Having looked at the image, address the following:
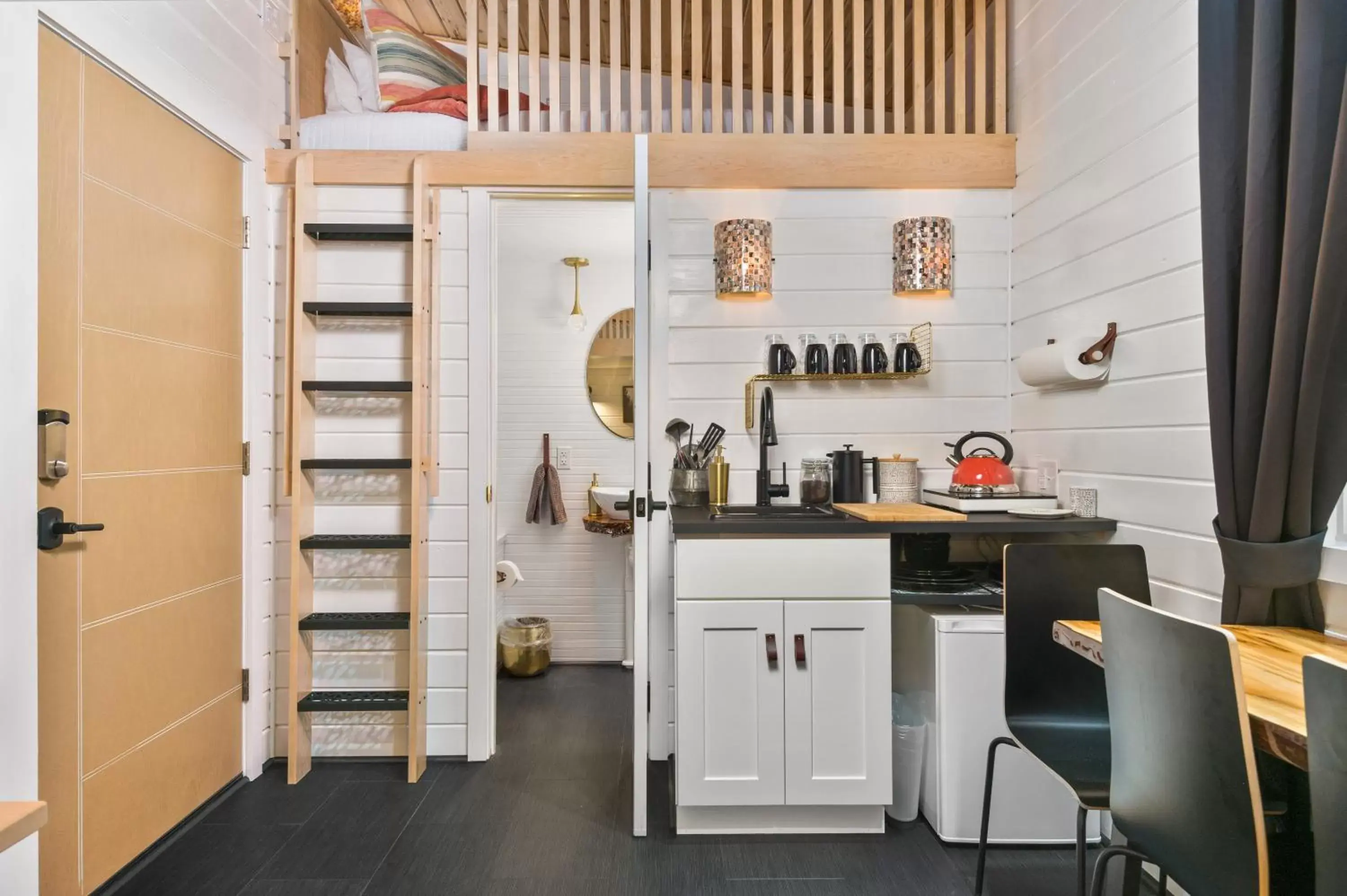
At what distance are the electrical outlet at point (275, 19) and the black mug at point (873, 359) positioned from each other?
2.45m

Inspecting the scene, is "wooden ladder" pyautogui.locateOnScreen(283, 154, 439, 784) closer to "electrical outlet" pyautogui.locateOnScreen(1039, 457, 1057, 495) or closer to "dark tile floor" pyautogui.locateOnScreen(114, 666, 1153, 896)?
"dark tile floor" pyautogui.locateOnScreen(114, 666, 1153, 896)

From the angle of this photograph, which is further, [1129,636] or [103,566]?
[103,566]

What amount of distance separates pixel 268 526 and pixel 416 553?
593mm

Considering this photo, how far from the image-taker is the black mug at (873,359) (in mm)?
2588

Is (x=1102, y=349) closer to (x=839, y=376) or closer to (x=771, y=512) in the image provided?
(x=839, y=376)

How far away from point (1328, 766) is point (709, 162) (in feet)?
7.83

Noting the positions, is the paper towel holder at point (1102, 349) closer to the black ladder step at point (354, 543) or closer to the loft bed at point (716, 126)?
the loft bed at point (716, 126)

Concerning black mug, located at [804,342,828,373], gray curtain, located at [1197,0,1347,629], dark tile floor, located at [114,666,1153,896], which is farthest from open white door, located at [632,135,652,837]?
gray curtain, located at [1197,0,1347,629]

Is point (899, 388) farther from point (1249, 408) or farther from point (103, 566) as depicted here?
point (103, 566)

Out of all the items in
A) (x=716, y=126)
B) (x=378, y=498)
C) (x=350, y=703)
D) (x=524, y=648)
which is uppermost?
(x=716, y=126)

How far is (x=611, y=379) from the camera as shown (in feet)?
12.6

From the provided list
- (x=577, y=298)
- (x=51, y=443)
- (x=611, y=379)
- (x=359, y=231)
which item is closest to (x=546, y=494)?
(x=611, y=379)

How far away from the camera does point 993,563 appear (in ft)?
8.36

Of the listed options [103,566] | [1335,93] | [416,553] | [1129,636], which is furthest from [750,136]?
[103,566]
